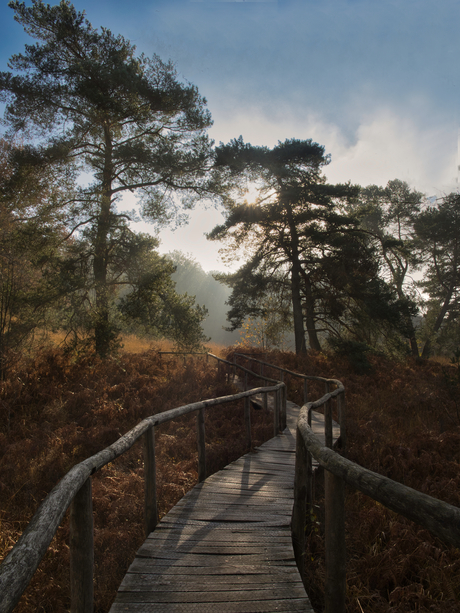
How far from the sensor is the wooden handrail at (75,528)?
1.11 meters

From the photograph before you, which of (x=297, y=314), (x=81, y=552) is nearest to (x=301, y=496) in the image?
(x=81, y=552)

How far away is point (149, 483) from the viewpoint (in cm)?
329

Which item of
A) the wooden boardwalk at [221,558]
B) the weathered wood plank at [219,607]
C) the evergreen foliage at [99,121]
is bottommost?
the wooden boardwalk at [221,558]

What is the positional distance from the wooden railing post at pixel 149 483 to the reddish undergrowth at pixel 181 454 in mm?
654


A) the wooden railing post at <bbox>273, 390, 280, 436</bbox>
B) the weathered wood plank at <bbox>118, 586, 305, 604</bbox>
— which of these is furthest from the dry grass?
the wooden railing post at <bbox>273, 390, 280, 436</bbox>

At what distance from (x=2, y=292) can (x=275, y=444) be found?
893cm

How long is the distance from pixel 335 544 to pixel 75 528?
167cm

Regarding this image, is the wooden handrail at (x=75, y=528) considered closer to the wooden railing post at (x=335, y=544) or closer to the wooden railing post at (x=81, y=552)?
the wooden railing post at (x=81, y=552)

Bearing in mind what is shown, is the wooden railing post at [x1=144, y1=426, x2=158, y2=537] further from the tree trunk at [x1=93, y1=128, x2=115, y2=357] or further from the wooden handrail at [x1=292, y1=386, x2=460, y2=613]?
the tree trunk at [x1=93, y1=128, x2=115, y2=357]

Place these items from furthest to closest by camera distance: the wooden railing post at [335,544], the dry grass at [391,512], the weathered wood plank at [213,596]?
the dry grass at [391,512] < the weathered wood plank at [213,596] < the wooden railing post at [335,544]

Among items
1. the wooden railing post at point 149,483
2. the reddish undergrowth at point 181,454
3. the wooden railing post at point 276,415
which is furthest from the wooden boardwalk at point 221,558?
the wooden railing post at point 276,415

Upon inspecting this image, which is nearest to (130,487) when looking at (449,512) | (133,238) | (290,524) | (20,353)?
(290,524)

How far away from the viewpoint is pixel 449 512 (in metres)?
1.26

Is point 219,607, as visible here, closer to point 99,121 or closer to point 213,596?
point 213,596
